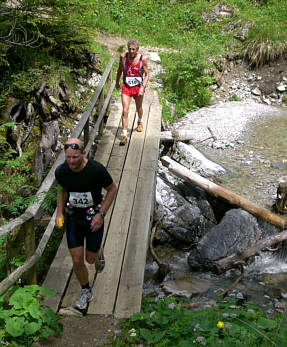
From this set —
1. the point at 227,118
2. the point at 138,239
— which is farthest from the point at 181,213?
the point at 227,118

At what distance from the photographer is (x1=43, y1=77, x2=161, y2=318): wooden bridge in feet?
15.3

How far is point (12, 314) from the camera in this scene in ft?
12.6

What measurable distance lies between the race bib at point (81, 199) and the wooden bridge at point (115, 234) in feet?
1.02

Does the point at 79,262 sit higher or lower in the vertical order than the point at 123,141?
lower

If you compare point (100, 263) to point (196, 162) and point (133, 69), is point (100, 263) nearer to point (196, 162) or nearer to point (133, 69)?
point (133, 69)

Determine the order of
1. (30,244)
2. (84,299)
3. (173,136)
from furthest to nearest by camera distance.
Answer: (173,136) < (84,299) < (30,244)

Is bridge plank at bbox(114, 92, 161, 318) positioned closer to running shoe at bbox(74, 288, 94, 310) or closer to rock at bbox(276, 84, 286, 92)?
running shoe at bbox(74, 288, 94, 310)

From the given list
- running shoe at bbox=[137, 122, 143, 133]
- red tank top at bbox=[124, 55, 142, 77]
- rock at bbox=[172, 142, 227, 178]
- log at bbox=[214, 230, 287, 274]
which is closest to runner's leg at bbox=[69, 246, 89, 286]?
log at bbox=[214, 230, 287, 274]

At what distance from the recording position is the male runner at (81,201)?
414 cm

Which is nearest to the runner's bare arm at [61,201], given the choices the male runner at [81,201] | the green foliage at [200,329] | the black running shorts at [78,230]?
the male runner at [81,201]

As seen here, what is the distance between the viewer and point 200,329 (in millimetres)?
3844

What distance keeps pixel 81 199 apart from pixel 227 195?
508 centimetres

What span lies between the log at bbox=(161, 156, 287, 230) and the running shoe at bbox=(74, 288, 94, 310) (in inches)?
186

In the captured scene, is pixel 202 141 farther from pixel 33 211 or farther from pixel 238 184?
pixel 33 211
